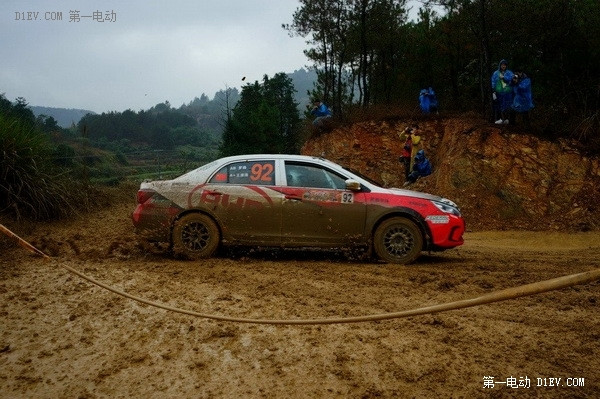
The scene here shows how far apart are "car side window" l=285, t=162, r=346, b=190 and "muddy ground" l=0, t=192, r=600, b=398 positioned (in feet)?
4.28

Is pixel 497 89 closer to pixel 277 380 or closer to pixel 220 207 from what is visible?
pixel 220 207

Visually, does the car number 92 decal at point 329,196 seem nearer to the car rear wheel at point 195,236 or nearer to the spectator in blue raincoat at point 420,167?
the car rear wheel at point 195,236

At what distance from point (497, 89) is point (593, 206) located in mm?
4289

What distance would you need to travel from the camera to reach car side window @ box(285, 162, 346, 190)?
688 cm

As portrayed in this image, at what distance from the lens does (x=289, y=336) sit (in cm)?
376

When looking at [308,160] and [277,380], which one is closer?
[277,380]

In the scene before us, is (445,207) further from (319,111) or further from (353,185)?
(319,111)

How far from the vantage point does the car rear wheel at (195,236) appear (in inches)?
269

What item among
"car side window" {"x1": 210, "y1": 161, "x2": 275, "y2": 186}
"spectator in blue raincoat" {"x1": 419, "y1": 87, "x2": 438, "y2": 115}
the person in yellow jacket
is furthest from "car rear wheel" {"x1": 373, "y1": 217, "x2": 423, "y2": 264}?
"spectator in blue raincoat" {"x1": 419, "y1": 87, "x2": 438, "y2": 115}

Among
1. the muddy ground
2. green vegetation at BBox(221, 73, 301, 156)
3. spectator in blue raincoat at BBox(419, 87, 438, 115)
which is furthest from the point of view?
green vegetation at BBox(221, 73, 301, 156)

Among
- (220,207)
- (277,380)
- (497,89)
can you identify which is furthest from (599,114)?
(277,380)

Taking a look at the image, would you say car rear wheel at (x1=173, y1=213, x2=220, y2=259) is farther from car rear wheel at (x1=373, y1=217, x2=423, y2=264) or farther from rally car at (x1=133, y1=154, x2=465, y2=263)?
car rear wheel at (x1=373, y1=217, x2=423, y2=264)

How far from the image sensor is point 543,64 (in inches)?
626

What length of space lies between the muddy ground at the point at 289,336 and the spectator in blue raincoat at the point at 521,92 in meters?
7.84
